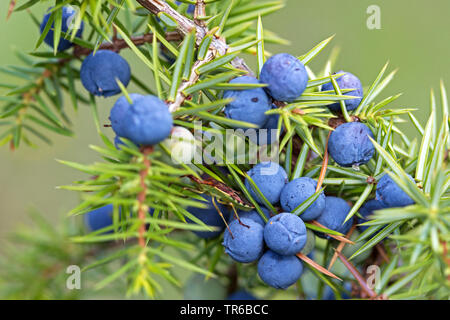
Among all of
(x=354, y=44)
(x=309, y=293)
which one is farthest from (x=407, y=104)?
(x=309, y=293)

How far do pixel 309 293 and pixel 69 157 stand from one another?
1.41 meters

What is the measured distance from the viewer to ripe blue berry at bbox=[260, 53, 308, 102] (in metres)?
0.50

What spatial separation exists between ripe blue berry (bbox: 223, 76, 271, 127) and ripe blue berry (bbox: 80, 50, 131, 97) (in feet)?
0.61

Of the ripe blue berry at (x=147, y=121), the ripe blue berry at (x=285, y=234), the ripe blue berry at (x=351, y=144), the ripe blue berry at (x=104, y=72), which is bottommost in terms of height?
the ripe blue berry at (x=285, y=234)

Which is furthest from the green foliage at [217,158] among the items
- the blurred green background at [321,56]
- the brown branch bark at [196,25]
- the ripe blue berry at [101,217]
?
the blurred green background at [321,56]

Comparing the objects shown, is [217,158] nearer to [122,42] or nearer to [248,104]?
[248,104]

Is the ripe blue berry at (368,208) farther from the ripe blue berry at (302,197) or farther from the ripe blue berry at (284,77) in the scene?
the ripe blue berry at (284,77)

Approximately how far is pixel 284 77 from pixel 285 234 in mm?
184

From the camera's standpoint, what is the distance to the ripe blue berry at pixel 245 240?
0.54 meters

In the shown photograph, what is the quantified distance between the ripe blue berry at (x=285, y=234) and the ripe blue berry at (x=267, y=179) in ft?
0.10

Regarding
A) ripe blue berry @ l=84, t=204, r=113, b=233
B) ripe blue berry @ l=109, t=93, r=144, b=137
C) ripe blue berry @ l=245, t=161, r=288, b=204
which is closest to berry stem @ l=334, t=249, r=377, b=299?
ripe blue berry @ l=245, t=161, r=288, b=204

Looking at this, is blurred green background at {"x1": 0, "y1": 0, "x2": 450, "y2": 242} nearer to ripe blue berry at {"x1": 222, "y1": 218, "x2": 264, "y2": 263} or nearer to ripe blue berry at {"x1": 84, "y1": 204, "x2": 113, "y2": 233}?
ripe blue berry at {"x1": 84, "y1": 204, "x2": 113, "y2": 233}

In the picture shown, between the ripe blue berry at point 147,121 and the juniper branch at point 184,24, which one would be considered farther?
the juniper branch at point 184,24
